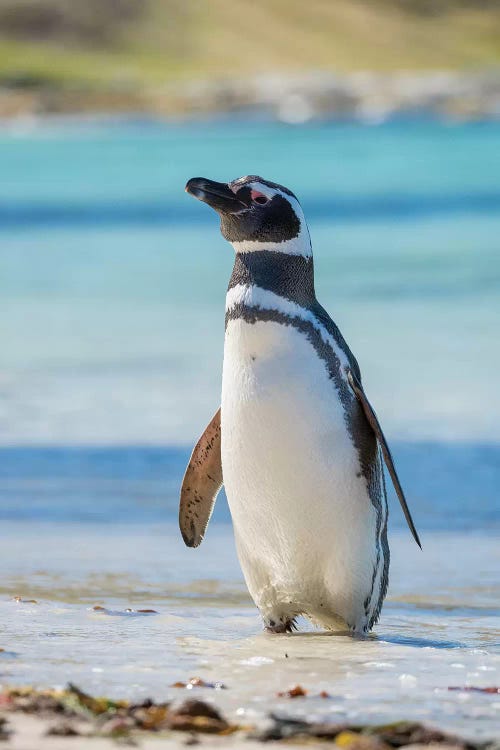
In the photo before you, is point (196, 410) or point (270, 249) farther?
point (196, 410)

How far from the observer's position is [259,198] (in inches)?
136

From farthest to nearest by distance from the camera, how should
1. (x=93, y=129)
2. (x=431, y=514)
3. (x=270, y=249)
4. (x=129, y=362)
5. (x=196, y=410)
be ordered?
(x=93, y=129) → (x=129, y=362) → (x=196, y=410) → (x=431, y=514) → (x=270, y=249)

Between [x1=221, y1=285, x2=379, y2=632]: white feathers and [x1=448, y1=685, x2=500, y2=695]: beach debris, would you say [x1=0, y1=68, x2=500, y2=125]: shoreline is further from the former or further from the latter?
[x1=448, y1=685, x2=500, y2=695]: beach debris

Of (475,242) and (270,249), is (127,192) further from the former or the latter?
(270,249)

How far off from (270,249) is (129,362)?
543 cm

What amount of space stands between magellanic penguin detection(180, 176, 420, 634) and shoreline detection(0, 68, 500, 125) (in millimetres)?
50012

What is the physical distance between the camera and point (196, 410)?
6961 millimetres

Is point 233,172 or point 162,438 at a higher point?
point 233,172

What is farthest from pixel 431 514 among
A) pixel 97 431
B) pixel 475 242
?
pixel 475 242

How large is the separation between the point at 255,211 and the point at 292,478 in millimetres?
555

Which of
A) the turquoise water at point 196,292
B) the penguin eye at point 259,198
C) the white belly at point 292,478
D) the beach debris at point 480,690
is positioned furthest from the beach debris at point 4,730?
the turquoise water at point 196,292

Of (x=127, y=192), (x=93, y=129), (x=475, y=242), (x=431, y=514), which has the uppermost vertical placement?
(x=93, y=129)

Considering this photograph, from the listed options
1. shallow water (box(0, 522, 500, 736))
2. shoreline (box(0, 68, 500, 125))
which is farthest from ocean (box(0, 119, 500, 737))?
shoreline (box(0, 68, 500, 125))

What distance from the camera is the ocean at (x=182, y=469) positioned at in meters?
3.06
